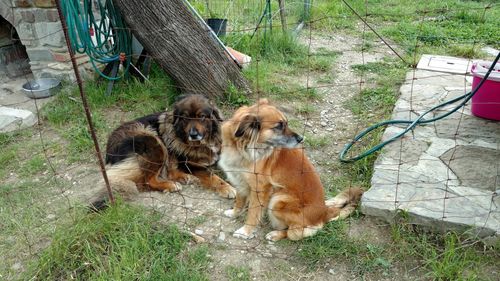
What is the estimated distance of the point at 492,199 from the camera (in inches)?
116

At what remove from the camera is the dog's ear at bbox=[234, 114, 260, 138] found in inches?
113

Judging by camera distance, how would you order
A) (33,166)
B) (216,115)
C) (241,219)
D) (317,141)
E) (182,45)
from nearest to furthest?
(241,219), (216,115), (33,166), (317,141), (182,45)

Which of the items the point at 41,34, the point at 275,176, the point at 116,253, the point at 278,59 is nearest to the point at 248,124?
the point at 275,176

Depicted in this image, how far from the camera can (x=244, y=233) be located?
3045mm

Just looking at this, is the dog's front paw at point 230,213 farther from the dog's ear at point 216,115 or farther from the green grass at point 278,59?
the green grass at point 278,59

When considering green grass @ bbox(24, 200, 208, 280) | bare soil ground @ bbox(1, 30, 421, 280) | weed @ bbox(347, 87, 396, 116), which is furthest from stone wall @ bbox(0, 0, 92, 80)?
weed @ bbox(347, 87, 396, 116)

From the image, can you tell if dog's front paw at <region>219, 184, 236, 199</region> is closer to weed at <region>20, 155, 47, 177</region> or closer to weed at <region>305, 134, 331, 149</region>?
weed at <region>305, 134, 331, 149</region>

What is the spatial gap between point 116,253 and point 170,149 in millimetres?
1415

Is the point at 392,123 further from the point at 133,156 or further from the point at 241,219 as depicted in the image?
the point at 133,156

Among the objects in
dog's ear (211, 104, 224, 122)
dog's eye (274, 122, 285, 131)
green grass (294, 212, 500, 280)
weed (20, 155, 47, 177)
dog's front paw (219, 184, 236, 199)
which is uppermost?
dog's eye (274, 122, 285, 131)

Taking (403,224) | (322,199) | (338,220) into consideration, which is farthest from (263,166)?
(403,224)

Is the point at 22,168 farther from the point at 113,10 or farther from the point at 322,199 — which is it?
the point at 322,199

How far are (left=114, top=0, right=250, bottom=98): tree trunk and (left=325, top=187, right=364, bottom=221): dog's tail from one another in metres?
Answer: 2.24

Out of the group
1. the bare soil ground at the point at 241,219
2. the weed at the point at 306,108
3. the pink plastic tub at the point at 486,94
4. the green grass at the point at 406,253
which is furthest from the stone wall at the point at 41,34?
the pink plastic tub at the point at 486,94
